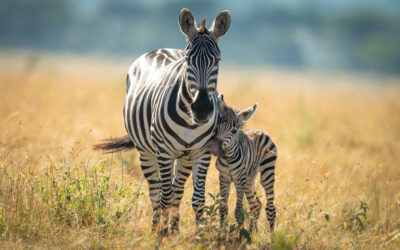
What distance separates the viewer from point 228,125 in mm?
5574

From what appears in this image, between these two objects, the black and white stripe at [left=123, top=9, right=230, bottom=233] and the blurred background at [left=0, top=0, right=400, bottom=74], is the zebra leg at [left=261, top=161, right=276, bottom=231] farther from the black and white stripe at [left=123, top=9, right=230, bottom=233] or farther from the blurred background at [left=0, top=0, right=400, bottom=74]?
the blurred background at [left=0, top=0, right=400, bottom=74]

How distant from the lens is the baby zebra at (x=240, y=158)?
556 centimetres

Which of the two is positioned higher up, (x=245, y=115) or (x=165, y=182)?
(x=245, y=115)

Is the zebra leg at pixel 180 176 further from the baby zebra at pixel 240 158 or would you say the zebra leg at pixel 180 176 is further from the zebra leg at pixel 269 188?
the zebra leg at pixel 269 188

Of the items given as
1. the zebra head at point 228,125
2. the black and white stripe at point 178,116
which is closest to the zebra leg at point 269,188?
the zebra head at point 228,125

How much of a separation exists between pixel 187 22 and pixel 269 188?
2.71m

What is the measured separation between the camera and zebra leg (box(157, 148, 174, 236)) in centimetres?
538

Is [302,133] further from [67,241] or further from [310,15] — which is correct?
[310,15]

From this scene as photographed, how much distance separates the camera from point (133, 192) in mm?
5977

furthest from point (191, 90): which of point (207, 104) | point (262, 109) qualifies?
point (262, 109)

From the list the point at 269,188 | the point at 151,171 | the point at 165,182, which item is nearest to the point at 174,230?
the point at 165,182

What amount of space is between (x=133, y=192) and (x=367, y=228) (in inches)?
141

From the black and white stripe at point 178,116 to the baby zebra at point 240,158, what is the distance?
0.23m

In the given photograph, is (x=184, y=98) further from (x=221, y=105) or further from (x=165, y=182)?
(x=165, y=182)
